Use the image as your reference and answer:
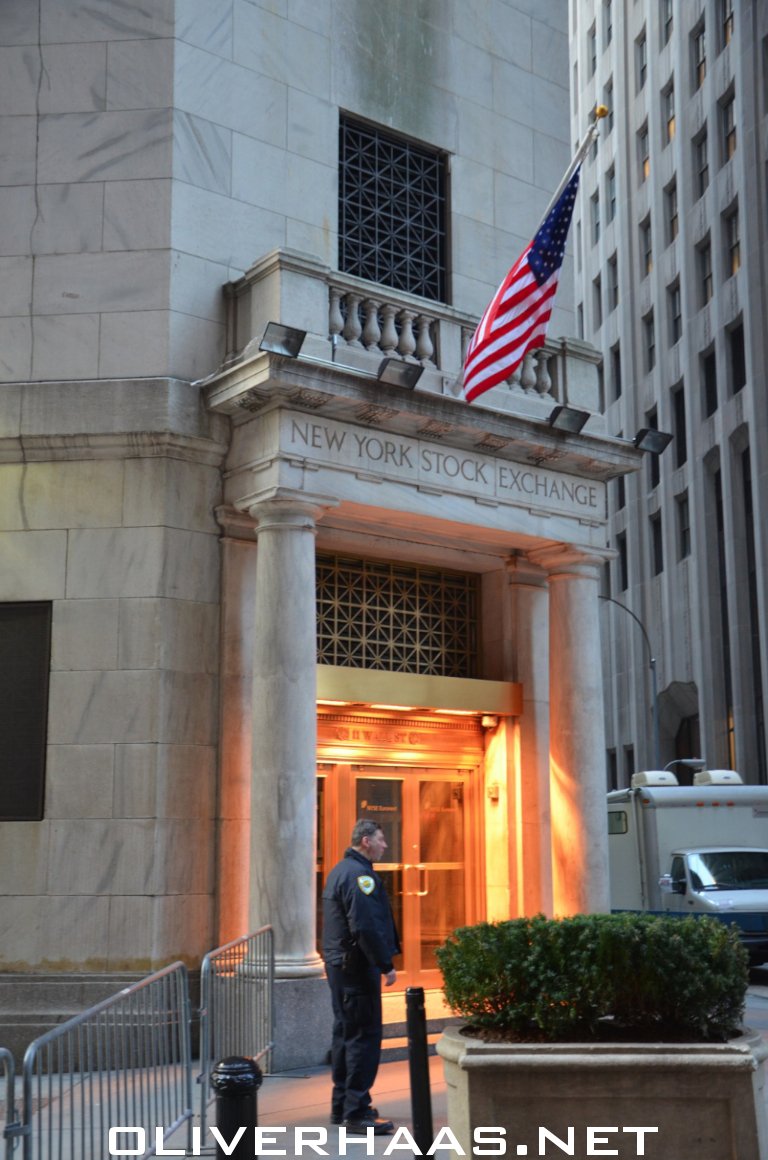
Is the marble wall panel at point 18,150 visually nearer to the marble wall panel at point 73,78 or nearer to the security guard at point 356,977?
the marble wall panel at point 73,78

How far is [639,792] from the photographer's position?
22.2 m

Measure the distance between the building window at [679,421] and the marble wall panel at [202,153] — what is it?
34783mm

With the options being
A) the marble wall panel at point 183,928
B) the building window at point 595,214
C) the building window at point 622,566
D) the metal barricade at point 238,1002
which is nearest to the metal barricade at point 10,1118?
the metal barricade at point 238,1002

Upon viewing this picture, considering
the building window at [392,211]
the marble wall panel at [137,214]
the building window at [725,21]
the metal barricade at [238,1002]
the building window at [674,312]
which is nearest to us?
the metal barricade at [238,1002]

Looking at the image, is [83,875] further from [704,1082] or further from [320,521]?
[704,1082]

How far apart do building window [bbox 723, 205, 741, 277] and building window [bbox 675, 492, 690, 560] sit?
8.11 m

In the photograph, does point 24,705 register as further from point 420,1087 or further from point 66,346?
point 420,1087

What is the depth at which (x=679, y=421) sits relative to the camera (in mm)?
47438

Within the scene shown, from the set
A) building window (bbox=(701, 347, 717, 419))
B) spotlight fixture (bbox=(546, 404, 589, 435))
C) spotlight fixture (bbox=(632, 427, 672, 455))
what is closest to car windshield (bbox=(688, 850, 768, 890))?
spotlight fixture (bbox=(632, 427, 672, 455))

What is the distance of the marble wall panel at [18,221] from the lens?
13555 millimetres

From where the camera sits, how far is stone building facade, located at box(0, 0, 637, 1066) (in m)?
12.4

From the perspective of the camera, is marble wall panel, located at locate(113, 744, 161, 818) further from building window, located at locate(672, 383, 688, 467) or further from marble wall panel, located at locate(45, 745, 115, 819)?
building window, located at locate(672, 383, 688, 467)

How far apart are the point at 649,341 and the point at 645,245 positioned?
394 centimetres

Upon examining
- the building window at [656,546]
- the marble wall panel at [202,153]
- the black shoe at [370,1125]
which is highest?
the building window at [656,546]
